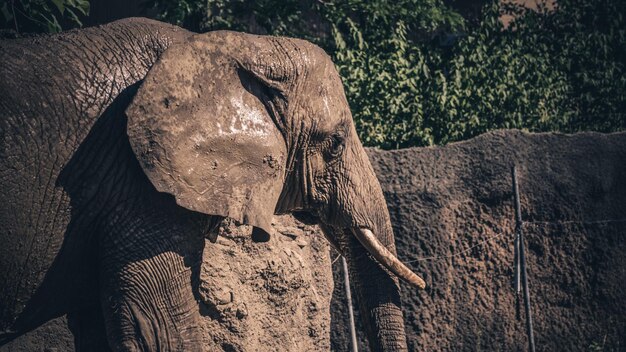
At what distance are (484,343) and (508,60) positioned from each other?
4095mm

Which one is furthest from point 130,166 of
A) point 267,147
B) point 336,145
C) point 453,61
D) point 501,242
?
point 453,61

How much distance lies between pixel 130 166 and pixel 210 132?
36 cm

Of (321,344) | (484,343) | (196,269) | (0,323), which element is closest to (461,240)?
(484,343)

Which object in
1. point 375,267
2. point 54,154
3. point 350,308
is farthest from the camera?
point 350,308

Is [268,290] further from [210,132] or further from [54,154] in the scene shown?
[54,154]

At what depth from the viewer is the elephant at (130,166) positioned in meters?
4.27

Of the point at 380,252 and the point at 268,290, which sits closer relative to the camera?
the point at 380,252

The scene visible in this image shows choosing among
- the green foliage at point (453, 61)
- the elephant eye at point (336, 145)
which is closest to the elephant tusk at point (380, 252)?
the elephant eye at point (336, 145)

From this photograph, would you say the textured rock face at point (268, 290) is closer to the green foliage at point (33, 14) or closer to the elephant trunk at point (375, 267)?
the elephant trunk at point (375, 267)

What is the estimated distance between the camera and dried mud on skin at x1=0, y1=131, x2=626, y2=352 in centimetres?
691

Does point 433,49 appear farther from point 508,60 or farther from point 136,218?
point 136,218

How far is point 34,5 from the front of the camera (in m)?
5.71

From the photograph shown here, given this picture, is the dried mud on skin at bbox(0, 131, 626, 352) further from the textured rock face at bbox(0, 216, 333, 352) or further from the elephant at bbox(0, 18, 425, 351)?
the elephant at bbox(0, 18, 425, 351)

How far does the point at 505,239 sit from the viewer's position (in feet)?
23.4
